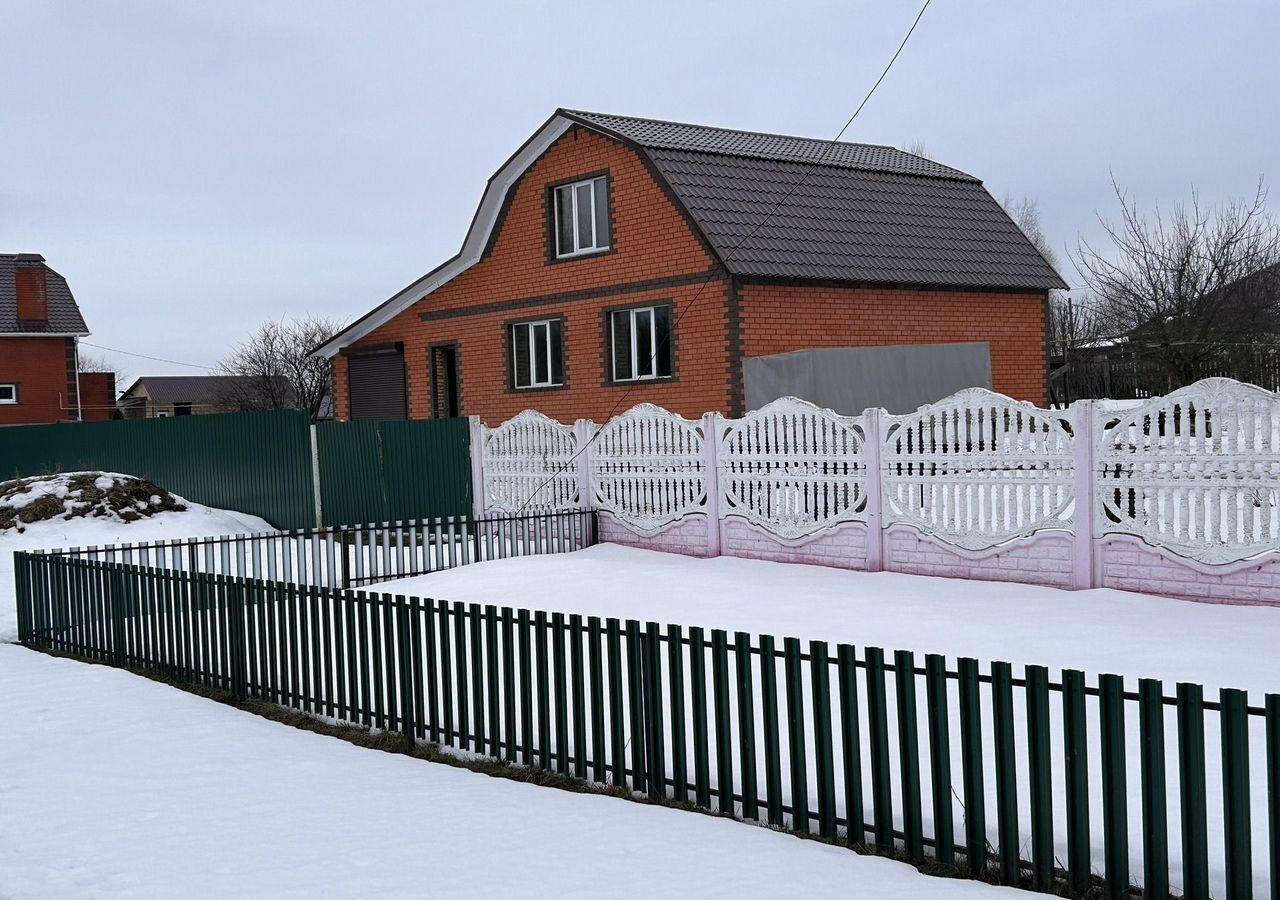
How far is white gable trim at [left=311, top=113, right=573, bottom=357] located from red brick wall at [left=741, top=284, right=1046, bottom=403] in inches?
217

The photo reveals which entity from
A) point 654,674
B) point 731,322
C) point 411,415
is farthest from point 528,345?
point 654,674

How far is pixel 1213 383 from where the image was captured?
10.6 meters

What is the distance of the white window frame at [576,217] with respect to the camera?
23016mm

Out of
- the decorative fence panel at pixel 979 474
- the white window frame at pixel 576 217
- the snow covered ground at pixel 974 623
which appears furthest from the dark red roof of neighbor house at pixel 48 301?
the decorative fence panel at pixel 979 474

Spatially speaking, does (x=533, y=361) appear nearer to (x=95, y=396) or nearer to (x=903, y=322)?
(x=903, y=322)

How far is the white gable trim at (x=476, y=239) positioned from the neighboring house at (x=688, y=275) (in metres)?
0.03

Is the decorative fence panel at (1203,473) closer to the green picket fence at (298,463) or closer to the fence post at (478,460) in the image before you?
the fence post at (478,460)

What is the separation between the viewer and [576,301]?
23.5 meters

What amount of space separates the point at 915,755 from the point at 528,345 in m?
19.4

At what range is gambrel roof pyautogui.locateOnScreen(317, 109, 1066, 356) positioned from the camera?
69.7 feet

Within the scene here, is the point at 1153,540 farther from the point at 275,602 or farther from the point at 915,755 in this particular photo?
the point at 275,602

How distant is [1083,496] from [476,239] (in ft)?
52.7

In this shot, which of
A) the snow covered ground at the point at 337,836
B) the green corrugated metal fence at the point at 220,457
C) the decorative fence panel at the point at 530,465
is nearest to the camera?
the snow covered ground at the point at 337,836

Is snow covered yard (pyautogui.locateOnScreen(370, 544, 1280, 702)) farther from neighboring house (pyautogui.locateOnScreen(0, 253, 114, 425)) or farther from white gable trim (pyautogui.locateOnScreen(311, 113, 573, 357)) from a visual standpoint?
neighboring house (pyautogui.locateOnScreen(0, 253, 114, 425))
